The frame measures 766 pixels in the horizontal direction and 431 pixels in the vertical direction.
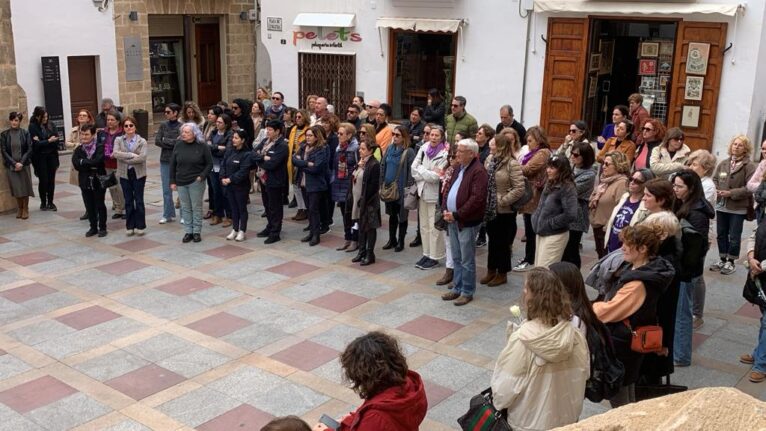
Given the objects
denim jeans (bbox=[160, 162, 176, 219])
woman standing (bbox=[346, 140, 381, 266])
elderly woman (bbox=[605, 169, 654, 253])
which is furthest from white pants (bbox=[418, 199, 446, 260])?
denim jeans (bbox=[160, 162, 176, 219])

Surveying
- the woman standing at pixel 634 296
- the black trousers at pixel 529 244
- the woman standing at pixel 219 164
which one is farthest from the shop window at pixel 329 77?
the woman standing at pixel 634 296

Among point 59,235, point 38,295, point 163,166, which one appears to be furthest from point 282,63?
point 38,295

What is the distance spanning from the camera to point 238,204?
10961mm

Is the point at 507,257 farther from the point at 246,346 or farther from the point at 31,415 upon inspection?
the point at 31,415

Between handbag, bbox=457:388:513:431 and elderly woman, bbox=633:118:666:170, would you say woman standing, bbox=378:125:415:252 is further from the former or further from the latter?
handbag, bbox=457:388:513:431

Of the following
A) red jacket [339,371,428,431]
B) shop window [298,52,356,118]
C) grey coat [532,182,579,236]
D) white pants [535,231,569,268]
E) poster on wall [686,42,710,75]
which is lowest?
white pants [535,231,569,268]

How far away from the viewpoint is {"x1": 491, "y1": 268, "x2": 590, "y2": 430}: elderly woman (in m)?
4.18

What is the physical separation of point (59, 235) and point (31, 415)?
5655 mm

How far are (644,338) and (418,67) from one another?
1342 centimetres

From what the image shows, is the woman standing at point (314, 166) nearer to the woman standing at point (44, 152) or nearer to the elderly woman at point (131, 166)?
the elderly woman at point (131, 166)

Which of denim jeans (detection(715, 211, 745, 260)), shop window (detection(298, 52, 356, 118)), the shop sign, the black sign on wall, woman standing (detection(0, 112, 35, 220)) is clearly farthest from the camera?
shop window (detection(298, 52, 356, 118))

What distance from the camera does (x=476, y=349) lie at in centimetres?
741

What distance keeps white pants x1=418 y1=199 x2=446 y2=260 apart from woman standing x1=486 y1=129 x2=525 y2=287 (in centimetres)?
75

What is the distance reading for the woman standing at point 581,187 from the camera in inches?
319
